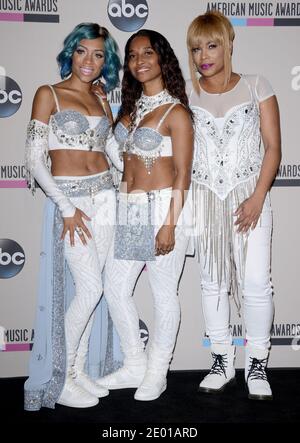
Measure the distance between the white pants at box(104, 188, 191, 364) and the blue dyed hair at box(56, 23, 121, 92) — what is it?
2.45 feet

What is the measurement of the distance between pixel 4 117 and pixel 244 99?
1451 millimetres

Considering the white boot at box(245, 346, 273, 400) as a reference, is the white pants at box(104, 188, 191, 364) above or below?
above

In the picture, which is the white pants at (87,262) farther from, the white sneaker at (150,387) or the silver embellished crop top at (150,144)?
the white sneaker at (150,387)

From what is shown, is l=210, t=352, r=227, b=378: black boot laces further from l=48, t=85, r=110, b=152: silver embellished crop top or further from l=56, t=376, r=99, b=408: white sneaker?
l=48, t=85, r=110, b=152: silver embellished crop top

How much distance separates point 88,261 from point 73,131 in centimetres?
65

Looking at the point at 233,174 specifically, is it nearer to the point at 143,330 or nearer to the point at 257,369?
the point at 257,369

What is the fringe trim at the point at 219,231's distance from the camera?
2.69 metres

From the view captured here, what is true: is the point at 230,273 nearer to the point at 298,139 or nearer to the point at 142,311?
the point at 142,311

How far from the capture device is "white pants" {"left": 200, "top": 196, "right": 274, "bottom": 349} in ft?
8.78

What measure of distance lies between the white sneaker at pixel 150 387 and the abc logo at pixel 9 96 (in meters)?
1.74

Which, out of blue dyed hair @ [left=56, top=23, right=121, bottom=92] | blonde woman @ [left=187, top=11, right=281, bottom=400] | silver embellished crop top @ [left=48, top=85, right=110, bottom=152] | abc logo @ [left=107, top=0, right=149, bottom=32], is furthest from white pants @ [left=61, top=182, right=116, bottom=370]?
abc logo @ [left=107, top=0, right=149, bottom=32]

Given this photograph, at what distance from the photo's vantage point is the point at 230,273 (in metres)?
2.81

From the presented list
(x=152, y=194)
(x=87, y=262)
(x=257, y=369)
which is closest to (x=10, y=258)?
(x=87, y=262)

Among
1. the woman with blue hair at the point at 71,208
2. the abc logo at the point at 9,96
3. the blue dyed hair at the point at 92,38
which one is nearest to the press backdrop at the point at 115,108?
the abc logo at the point at 9,96
